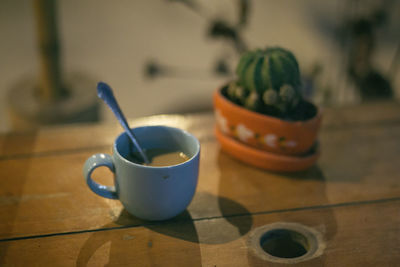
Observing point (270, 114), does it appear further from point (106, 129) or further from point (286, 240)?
point (106, 129)

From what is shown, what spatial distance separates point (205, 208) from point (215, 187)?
0.22 ft

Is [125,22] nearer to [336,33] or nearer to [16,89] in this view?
[16,89]

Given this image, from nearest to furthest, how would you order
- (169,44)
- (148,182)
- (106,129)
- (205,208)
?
(148,182) < (205,208) < (106,129) < (169,44)

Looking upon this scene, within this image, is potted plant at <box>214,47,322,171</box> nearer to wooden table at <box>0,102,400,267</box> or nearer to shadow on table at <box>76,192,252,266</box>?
wooden table at <box>0,102,400,267</box>

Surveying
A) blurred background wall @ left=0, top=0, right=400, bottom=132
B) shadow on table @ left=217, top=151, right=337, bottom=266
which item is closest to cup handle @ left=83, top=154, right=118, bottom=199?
shadow on table @ left=217, top=151, right=337, bottom=266

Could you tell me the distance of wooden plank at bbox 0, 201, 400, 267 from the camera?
0.58 m

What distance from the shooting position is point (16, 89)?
1.41 metres

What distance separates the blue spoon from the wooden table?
124 millimetres

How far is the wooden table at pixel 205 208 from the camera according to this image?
0.59 meters

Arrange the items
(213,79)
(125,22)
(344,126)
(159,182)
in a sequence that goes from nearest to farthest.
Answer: (159,182) < (344,126) < (125,22) < (213,79)

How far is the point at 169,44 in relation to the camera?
7.11 ft

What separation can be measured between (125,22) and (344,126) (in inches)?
59.4

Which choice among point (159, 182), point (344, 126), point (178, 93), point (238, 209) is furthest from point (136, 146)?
point (178, 93)

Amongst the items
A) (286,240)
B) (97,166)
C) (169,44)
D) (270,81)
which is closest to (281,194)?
(286,240)
